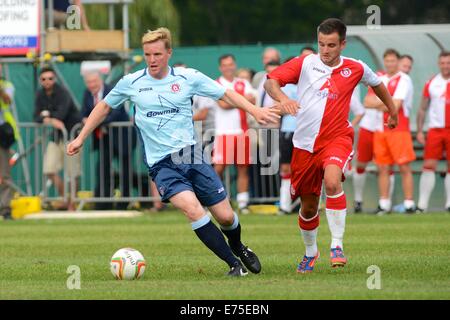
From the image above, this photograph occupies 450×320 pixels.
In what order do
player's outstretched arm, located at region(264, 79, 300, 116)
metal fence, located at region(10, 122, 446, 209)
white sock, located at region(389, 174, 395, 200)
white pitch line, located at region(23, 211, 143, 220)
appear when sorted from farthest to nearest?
metal fence, located at region(10, 122, 446, 209) < white sock, located at region(389, 174, 395, 200) < white pitch line, located at region(23, 211, 143, 220) < player's outstretched arm, located at region(264, 79, 300, 116)

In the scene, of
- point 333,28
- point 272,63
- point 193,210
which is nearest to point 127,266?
point 193,210

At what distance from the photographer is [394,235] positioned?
15.7 m

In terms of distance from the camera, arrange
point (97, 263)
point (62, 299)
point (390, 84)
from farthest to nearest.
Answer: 1. point (390, 84)
2. point (97, 263)
3. point (62, 299)

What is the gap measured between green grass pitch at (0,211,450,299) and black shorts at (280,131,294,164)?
1.07 meters

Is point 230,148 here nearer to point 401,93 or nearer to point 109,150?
point 109,150

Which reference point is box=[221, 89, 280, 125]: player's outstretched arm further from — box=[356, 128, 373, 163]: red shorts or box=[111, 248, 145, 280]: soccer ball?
box=[356, 128, 373, 163]: red shorts

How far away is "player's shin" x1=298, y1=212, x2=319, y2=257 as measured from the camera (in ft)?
37.7

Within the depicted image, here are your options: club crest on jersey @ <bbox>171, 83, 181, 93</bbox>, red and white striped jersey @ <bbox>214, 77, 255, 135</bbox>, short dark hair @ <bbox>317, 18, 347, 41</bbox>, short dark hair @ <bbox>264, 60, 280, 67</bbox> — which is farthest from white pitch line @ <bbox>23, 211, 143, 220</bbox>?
short dark hair @ <bbox>317, 18, 347, 41</bbox>

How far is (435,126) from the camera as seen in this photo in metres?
20.2

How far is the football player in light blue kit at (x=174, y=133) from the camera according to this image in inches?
433

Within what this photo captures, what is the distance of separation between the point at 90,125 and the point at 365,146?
395 inches

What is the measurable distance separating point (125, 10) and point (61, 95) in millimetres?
2593

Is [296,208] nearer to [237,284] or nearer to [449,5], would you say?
[237,284]
